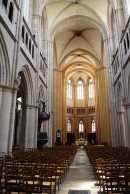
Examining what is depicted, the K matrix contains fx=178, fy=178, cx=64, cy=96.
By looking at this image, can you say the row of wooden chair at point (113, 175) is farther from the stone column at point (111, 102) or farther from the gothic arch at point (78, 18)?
the gothic arch at point (78, 18)

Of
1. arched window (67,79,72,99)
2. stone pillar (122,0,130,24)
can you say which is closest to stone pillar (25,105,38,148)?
stone pillar (122,0,130,24)

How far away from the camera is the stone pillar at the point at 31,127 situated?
1477 cm

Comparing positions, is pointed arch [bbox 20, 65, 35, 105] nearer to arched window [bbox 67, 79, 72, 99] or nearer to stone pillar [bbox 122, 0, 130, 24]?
stone pillar [bbox 122, 0, 130, 24]

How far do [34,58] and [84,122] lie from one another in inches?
1277

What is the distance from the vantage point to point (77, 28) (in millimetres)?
27766

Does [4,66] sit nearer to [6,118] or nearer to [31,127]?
[6,118]

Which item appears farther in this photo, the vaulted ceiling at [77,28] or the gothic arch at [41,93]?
the vaulted ceiling at [77,28]

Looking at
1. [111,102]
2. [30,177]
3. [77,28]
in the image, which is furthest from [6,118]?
[77,28]

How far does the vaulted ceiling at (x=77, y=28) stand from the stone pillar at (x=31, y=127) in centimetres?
1250

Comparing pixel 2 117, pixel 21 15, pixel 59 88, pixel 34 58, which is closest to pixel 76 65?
pixel 59 88

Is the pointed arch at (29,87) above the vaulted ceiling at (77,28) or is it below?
below

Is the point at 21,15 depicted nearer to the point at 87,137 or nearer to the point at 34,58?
the point at 34,58

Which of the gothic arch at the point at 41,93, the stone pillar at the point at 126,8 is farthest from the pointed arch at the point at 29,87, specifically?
the stone pillar at the point at 126,8

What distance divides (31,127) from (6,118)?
17.7ft
